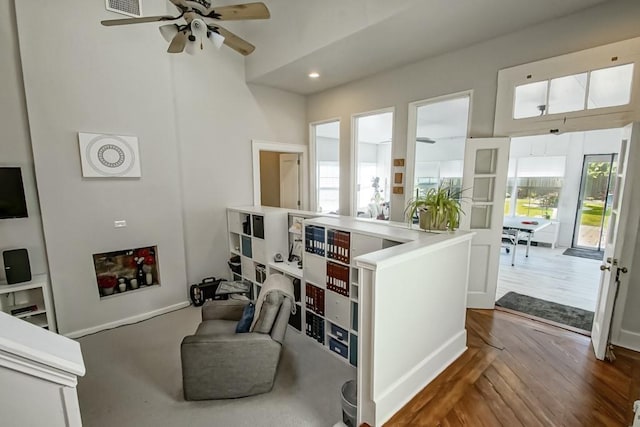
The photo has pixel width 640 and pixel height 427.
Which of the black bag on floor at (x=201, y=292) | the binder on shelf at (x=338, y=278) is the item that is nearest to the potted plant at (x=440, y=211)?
the binder on shelf at (x=338, y=278)

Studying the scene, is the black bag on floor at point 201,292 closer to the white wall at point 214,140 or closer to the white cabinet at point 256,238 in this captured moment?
the white wall at point 214,140

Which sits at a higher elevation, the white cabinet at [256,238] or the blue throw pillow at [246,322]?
the white cabinet at [256,238]

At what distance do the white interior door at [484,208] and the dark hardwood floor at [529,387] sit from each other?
27.4 inches

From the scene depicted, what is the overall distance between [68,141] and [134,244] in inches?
52.0

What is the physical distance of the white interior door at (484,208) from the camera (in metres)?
3.37

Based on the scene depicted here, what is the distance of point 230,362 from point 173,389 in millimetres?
667

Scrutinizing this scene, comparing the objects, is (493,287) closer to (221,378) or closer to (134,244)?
(221,378)

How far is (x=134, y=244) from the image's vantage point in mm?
3596

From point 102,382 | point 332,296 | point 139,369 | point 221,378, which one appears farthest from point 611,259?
point 102,382

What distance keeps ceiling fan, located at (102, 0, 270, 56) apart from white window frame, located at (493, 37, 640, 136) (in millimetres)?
2653

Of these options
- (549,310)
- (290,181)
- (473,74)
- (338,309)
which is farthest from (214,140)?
(549,310)

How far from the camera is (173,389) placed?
2457mm

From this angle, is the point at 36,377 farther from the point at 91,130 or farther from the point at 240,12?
the point at 91,130

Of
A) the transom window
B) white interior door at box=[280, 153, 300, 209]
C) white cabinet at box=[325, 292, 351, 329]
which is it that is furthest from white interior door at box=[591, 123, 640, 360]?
white interior door at box=[280, 153, 300, 209]
